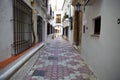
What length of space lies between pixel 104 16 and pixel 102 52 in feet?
2.92

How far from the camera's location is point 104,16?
3867 mm

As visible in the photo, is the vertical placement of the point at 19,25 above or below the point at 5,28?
above

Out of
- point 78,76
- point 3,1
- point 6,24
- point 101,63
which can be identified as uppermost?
point 3,1

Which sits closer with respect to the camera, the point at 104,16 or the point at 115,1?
the point at 115,1

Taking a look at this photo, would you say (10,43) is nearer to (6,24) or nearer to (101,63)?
(6,24)

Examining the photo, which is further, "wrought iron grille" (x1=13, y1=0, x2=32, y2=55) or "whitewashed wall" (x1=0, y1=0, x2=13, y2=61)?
"wrought iron grille" (x1=13, y1=0, x2=32, y2=55)

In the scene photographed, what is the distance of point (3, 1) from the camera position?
3420 mm

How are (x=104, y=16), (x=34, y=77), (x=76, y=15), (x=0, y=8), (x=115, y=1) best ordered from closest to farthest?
(x=0, y=8)
(x=115, y=1)
(x=104, y=16)
(x=34, y=77)
(x=76, y=15)

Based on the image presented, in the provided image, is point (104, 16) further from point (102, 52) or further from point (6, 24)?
point (6, 24)

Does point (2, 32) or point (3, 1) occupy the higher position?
point (3, 1)

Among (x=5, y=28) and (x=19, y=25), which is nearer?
(x=5, y=28)

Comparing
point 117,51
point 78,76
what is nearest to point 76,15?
point 78,76

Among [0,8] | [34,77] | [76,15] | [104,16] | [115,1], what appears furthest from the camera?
[76,15]

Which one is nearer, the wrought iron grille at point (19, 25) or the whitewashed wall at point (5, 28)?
the whitewashed wall at point (5, 28)
